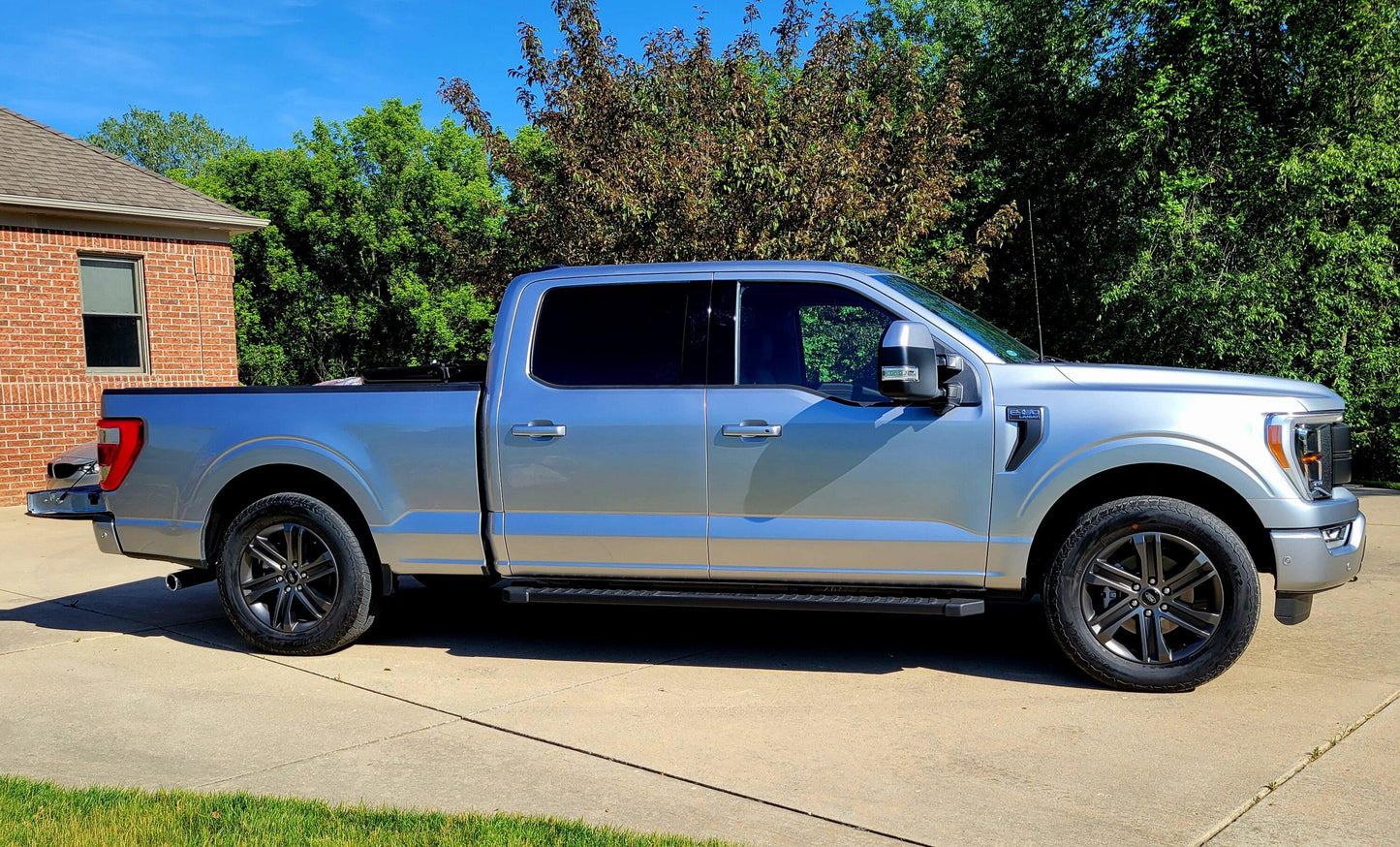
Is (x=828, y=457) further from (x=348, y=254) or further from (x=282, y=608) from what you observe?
(x=348, y=254)

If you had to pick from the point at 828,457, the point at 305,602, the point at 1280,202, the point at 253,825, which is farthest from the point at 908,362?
the point at 1280,202

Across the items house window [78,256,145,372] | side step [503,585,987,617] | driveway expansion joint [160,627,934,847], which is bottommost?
driveway expansion joint [160,627,934,847]

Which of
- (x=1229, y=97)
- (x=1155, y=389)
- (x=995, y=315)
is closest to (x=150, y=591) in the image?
(x=1155, y=389)

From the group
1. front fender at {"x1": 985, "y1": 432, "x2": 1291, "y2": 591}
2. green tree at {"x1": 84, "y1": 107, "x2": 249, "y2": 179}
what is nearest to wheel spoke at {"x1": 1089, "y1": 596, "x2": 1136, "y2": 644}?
front fender at {"x1": 985, "y1": 432, "x2": 1291, "y2": 591}

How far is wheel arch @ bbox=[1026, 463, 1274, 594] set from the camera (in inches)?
208

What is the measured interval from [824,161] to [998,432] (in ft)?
21.9

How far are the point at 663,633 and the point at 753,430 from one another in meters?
1.80

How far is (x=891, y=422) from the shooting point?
538 centimetres

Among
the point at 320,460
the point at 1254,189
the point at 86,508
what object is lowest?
the point at 86,508

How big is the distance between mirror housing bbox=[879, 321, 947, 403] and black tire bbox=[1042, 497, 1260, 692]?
993 millimetres

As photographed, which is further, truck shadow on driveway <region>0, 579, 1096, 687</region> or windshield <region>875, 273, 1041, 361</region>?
truck shadow on driveway <region>0, 579, 1096, 687</region>

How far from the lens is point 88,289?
15430mm

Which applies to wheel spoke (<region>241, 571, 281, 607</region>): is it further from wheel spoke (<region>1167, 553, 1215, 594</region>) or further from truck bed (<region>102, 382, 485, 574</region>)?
wheel spoke (<region>1167, 553, 1215, 594</region>)

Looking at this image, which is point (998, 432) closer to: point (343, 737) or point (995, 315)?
point (343, 737)
